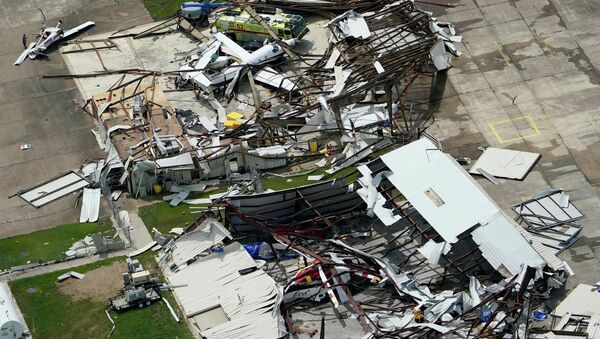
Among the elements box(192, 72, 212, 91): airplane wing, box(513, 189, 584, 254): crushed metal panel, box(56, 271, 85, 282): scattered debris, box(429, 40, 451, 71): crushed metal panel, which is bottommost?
box(513, 189, 584, 254): crushed metal panel

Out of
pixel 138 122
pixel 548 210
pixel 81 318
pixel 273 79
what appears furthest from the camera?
pixel 273 79

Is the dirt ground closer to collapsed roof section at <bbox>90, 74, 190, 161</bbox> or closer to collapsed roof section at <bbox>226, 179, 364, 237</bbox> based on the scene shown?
collapsed roof section at <bbox>226, 179, 364, 237</bbox>

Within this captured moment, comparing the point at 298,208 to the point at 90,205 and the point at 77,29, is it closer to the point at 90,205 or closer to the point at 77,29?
the point at 90,205

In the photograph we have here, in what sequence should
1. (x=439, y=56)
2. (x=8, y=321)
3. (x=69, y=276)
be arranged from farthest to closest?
(x=439, y=56), (x=69, y=276), (x=8, y=321)

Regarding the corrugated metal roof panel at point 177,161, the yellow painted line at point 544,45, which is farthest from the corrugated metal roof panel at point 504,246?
the yellow painted line at point 544,45

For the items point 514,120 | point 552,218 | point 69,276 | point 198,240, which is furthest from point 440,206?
point 69,276

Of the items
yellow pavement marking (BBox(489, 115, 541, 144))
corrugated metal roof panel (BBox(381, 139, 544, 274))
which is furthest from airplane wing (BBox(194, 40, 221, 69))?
yellow pavement marking (BBox(489, 115, 541, 144))

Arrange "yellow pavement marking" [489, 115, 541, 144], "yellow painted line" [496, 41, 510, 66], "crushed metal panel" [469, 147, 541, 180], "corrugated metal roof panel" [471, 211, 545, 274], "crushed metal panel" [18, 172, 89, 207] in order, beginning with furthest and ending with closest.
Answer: "yellow painted line" [496, 41, 510, 66]
"yellow pavement marking" [489, 115, 541, 144]
"crushed metal panel" [469, 147, 541, 180]
"crushed metal panel" [18, 172, 89, 207]
"corrugated metal roof panel" [471, 211, 545, 274]
